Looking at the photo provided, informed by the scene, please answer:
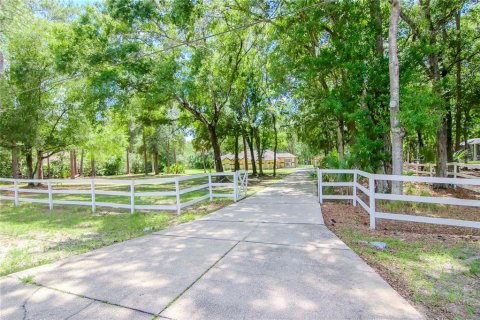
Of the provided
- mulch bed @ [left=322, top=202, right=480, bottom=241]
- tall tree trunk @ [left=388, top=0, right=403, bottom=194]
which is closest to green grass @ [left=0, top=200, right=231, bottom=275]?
mulch bed @ [left=322, top=202, right=480, bottom=241]

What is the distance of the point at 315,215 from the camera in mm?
6820

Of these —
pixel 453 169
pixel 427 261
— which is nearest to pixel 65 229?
pixel 427 261

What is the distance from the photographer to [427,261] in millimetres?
3785

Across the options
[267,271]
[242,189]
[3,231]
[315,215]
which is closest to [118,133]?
[242,189]

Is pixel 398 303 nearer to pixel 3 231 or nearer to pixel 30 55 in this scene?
pixel 3 231

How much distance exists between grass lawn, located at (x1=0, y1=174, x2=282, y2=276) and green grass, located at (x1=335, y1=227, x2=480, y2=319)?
455 cm

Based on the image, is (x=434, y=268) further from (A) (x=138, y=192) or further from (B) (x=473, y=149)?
(B) (x=473, y=149)

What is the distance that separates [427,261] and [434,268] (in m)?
0.25

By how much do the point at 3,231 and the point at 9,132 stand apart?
12339mm

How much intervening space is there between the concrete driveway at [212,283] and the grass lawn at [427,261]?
270mm

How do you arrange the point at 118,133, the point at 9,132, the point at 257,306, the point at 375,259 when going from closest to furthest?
1. the point at 257,306
2. the point at 375,259
3. the point at 9,132
4. the point at 118,133

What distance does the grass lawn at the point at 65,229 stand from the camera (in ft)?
15.2

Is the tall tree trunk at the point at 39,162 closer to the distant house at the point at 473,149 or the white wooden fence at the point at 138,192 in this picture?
the white wooden fence at the point at 138,192

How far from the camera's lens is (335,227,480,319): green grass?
8.95 ft
